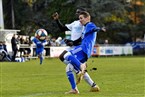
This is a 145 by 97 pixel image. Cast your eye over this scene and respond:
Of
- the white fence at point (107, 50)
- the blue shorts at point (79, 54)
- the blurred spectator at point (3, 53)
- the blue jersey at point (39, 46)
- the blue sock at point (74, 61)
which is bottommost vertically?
the white fence at point (107, 50)

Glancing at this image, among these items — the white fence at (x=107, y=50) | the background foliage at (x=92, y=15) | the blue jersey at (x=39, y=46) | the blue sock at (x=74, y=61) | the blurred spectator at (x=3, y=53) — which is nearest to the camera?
the blue sock at (x=74, y=61)

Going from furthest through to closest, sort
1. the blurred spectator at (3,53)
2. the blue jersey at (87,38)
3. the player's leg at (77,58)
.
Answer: the blurred spectator at (3,53) → the blue jersey at (87,38) → the player's leg at (77,58)

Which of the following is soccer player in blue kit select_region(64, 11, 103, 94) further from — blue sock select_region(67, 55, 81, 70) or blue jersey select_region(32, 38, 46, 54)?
blue jersey select_region(32, 38, 46, 54)

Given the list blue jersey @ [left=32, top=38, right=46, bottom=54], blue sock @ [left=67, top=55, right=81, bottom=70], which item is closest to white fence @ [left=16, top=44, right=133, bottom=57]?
blue jersey @ [left=32, top=38, right=46, bottom=54]

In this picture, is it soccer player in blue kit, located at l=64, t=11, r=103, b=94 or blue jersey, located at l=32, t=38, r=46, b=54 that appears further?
blue jersey, located at l=32, t=38, r=46, b=54

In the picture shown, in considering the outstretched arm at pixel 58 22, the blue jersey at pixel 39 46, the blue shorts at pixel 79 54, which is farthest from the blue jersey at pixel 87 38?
the blue jersey at pixel 39 46

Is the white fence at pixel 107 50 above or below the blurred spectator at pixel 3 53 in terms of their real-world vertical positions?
below

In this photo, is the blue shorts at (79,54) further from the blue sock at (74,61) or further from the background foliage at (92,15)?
the background foliage at (92,15)

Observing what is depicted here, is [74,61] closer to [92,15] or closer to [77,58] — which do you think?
[77,58]

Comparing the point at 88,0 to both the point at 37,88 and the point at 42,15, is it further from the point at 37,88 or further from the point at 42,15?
the point at 37,88

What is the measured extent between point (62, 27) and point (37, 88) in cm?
224

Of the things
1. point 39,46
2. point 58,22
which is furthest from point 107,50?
point 58,22

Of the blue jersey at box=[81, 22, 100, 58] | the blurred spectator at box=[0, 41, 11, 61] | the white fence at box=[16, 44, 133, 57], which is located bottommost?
the white fence at box=[16, 44, 133, 57]

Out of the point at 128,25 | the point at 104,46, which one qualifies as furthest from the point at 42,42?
the point at 128,25
